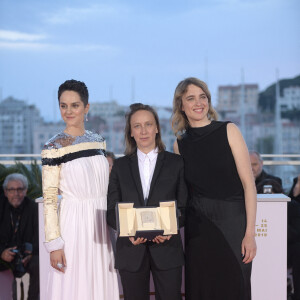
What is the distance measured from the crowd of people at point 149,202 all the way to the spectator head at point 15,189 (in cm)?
203

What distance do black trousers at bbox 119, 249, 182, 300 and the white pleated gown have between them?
0.51ft

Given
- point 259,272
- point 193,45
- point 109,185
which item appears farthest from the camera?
point 193,45

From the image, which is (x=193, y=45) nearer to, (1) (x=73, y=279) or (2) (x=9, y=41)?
(2) (x=9, y=41)

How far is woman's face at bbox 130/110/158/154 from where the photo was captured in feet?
8.11

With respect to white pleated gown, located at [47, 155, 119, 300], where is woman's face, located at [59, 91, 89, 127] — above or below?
above

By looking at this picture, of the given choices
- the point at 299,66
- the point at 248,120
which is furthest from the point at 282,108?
the point at 299,66

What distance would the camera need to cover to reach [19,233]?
440 centimetres

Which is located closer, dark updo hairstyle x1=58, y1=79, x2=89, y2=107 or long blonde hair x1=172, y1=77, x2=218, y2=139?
dark updo hairstyle x1=58, y1=79, x2=89, y2=107

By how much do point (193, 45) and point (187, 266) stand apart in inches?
3051

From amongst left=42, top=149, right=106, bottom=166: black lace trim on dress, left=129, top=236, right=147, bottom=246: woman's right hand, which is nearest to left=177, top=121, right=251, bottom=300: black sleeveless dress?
left=129, top=236, right=147, bottom=246: woman's right hand

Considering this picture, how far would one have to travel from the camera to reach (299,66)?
70125 mm

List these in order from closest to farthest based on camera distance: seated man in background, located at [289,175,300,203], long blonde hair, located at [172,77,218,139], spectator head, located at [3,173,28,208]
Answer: long blonde hair, located at [172,77,218,139] < spectator head, located at [3,173,28,208] < seated man in background, located at [289,175,300,203]

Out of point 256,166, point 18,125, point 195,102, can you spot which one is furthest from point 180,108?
point 18,125

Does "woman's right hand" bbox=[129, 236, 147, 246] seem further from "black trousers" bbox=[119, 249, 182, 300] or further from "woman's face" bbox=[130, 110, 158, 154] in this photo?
"woman's face" bbox=[130, 110, 158, 154]
